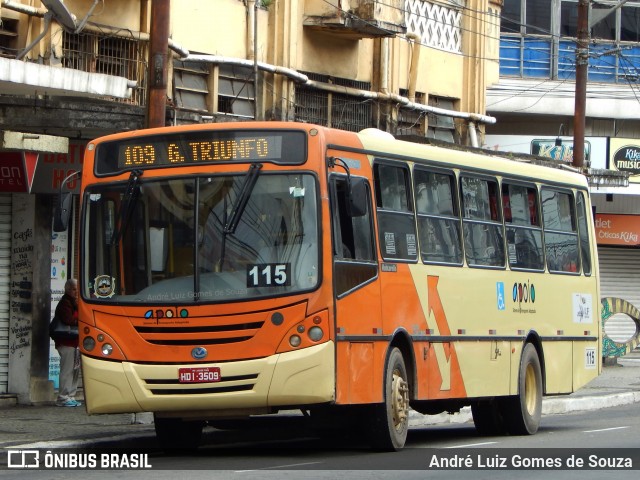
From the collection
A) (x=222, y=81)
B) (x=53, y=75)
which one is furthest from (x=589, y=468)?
(x=222, y=81)

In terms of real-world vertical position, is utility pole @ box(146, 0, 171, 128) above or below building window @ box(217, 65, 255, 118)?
below

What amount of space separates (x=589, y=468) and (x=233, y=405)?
309 cm

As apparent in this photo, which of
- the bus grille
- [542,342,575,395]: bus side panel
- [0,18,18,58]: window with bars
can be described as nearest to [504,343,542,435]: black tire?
[542,342,575,395]: bus side panel

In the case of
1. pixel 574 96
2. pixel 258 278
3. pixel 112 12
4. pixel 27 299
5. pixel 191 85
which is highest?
pixel 574 96

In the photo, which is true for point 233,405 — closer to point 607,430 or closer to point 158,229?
point 158,229

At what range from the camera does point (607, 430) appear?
56.4ft

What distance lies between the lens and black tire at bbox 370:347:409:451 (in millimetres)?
13531

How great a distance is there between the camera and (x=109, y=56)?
64.7ft

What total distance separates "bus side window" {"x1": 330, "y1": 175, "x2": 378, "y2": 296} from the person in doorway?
648 centimetres

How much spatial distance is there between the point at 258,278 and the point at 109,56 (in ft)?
26.0

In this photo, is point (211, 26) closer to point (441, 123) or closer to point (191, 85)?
point (191, 85)

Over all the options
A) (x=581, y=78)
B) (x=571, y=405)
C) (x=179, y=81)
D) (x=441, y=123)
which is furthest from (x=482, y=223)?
(x=581, y=78)

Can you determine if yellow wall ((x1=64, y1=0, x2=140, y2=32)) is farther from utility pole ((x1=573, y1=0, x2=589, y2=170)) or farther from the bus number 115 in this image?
utility pole ((x1=573, y1=0, x2=589, y2=170))

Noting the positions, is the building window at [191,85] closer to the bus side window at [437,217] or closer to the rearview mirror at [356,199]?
the bus side window at [437,217]
